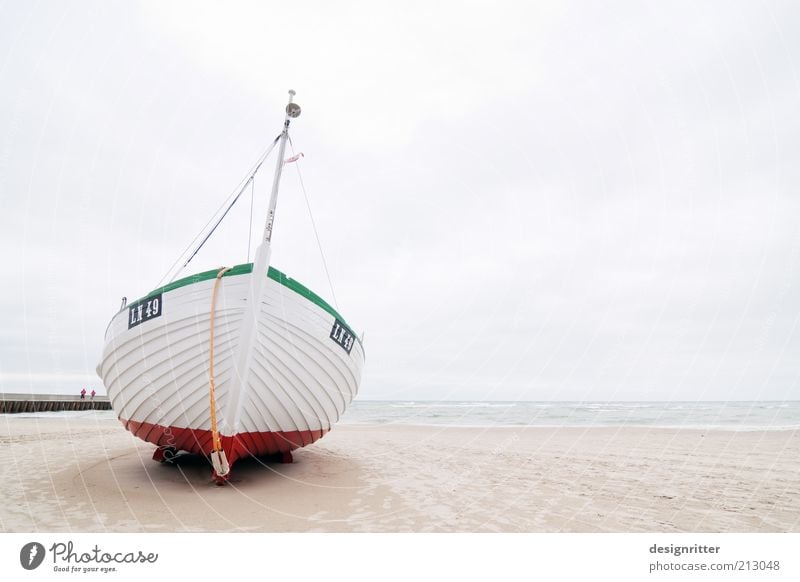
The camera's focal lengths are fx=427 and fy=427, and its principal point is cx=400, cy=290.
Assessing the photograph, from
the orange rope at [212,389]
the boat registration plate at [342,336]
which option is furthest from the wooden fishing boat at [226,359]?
the boat registration plate at [342,336]

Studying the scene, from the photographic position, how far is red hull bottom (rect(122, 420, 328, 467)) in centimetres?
587

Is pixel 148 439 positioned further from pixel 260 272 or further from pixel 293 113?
pixel 293 113

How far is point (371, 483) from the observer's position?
259 inches

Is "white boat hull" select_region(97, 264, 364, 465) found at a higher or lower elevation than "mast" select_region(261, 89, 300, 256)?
lower

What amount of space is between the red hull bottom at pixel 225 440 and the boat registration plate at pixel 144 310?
5.16 ft

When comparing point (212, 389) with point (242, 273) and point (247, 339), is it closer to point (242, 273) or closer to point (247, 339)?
point (247, 339)

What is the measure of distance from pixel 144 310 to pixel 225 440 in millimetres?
2319

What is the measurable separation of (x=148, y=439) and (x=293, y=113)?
559cm

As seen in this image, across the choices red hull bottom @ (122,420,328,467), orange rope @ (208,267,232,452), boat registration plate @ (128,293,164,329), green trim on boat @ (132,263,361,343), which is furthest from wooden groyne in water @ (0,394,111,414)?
orange rope @ (208,267,232,452)

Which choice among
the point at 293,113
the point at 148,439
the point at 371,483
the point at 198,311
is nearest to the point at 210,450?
the point at 148,439

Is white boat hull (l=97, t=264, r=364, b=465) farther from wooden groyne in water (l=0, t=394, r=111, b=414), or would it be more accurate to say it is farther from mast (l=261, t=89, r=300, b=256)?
wooden groyne in water (l=0, t=394, r=111, b=414)

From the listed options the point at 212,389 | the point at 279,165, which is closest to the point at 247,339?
the point at 212,389

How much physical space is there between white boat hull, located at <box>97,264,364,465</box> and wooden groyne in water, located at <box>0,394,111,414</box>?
24901mm

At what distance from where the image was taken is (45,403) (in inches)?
1057
